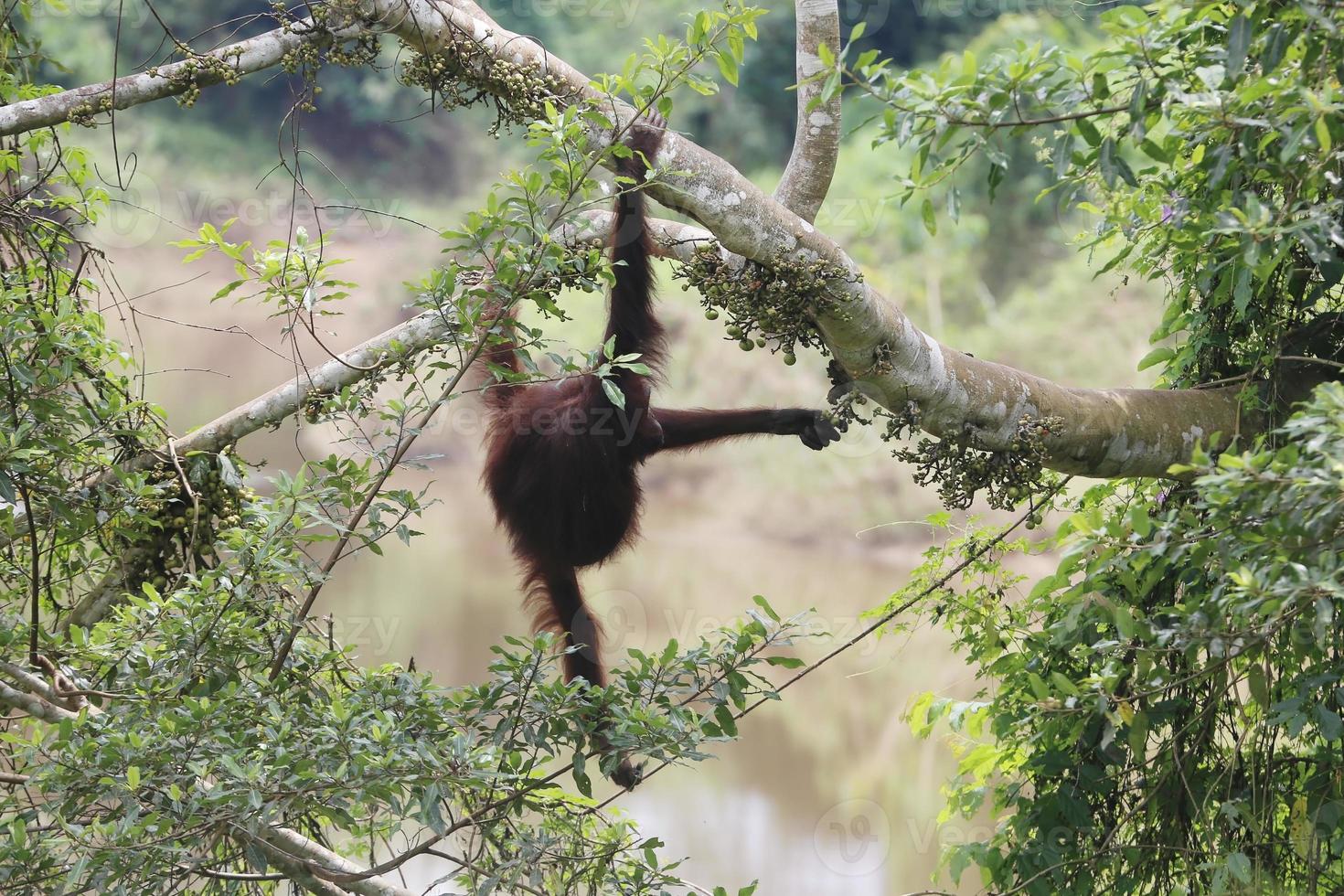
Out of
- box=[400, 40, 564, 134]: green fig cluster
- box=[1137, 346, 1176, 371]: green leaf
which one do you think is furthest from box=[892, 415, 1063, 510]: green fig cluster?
box=[400, 40, 564, 134]: green fig cluster

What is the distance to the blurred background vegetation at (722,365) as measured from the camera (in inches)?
338

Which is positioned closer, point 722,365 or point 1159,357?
point 1159,357

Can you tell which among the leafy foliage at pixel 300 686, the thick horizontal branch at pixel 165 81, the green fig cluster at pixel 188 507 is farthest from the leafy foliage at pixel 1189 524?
the green fig cluster at pixel 188 507

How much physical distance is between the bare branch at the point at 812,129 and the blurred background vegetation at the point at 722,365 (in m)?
3.90

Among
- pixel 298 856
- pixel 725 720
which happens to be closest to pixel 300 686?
pixel 298 856

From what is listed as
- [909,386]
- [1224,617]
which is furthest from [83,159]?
[1224,617]

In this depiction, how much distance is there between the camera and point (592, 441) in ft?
9.87

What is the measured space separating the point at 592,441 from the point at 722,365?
10410 mm

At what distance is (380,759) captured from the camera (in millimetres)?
1870

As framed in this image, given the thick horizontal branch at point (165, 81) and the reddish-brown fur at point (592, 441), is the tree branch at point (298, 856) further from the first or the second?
the thick horizontal branch at point (165, 81)

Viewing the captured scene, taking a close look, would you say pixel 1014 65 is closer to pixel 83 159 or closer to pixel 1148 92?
pixel 1148 92

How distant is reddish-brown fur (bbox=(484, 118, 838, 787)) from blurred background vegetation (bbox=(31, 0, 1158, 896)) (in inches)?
129

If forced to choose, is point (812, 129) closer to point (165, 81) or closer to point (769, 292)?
point (769, 292)

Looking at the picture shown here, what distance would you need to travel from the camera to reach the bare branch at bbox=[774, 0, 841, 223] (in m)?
2.69
